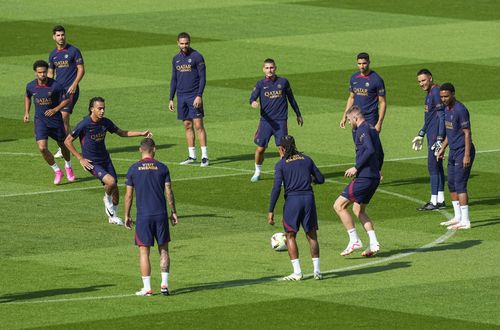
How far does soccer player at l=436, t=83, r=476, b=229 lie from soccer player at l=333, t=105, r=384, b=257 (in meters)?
2.84

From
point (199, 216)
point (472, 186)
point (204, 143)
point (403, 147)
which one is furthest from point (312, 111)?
point (199, 216)

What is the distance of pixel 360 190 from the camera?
86.2 ft

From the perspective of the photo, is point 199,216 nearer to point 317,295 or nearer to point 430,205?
point 430,205

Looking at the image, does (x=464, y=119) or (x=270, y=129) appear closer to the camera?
(x=464, y=119)

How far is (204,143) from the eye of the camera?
35.5 metres

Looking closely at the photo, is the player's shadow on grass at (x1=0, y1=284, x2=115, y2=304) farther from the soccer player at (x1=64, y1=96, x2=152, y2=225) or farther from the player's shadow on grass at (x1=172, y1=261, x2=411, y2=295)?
the soccer player at (x1=64, y1=96, x2=152, y2=225)

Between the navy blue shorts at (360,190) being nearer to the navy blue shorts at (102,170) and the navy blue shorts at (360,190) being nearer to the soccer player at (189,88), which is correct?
the navy blue shorts at (102,170)

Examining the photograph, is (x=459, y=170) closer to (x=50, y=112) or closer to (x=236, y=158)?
(x=236, y=158)

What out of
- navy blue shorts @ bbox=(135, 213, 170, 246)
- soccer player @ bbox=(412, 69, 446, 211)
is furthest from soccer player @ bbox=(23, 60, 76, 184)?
navy blue shorts @ bbox=(135, 213, 170, 246)

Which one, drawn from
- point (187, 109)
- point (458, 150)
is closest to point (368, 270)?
point (458, 150)

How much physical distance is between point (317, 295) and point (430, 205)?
7911 millimetres

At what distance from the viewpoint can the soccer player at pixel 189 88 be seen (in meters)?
35.6

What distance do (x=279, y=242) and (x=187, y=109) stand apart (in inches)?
411

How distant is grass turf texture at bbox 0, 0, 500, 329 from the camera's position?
22.9m
